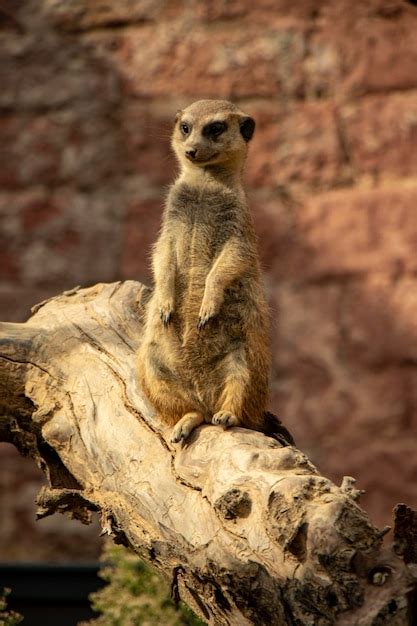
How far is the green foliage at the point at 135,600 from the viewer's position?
3.78 metres

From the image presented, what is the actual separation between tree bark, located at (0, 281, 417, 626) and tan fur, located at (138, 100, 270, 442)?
0.35 feet

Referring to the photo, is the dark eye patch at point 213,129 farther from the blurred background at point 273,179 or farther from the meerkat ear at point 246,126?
the blurred background at point 273,179

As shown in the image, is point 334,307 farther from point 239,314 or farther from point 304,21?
point 239,314

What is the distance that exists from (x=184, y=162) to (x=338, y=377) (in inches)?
67.1

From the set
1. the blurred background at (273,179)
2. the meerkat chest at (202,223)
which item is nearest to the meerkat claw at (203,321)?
the meerkat chest at (202,223)

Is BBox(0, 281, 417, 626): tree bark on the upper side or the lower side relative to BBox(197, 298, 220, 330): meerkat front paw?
lower

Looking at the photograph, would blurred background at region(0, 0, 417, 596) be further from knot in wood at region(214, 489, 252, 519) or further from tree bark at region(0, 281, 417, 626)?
knot in wood at region(214, 489, 252, 519)

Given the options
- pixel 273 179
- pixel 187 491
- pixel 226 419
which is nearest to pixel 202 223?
pixel 226 419

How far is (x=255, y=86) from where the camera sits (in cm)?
495

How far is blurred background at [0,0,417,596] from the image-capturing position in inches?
190

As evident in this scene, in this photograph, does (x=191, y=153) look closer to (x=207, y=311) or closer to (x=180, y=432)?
(x=207, y=311)

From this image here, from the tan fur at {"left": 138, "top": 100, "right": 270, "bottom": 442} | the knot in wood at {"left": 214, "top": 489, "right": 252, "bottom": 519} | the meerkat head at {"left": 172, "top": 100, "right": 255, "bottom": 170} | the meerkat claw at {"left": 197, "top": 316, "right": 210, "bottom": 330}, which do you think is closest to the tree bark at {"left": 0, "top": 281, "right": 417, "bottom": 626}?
the knot in wood at {"left": 214, "top": 489, "right": 252, "bottom": 519}

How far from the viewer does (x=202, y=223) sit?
3.29 m

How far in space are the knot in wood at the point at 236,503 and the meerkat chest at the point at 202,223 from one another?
951 millimetres
